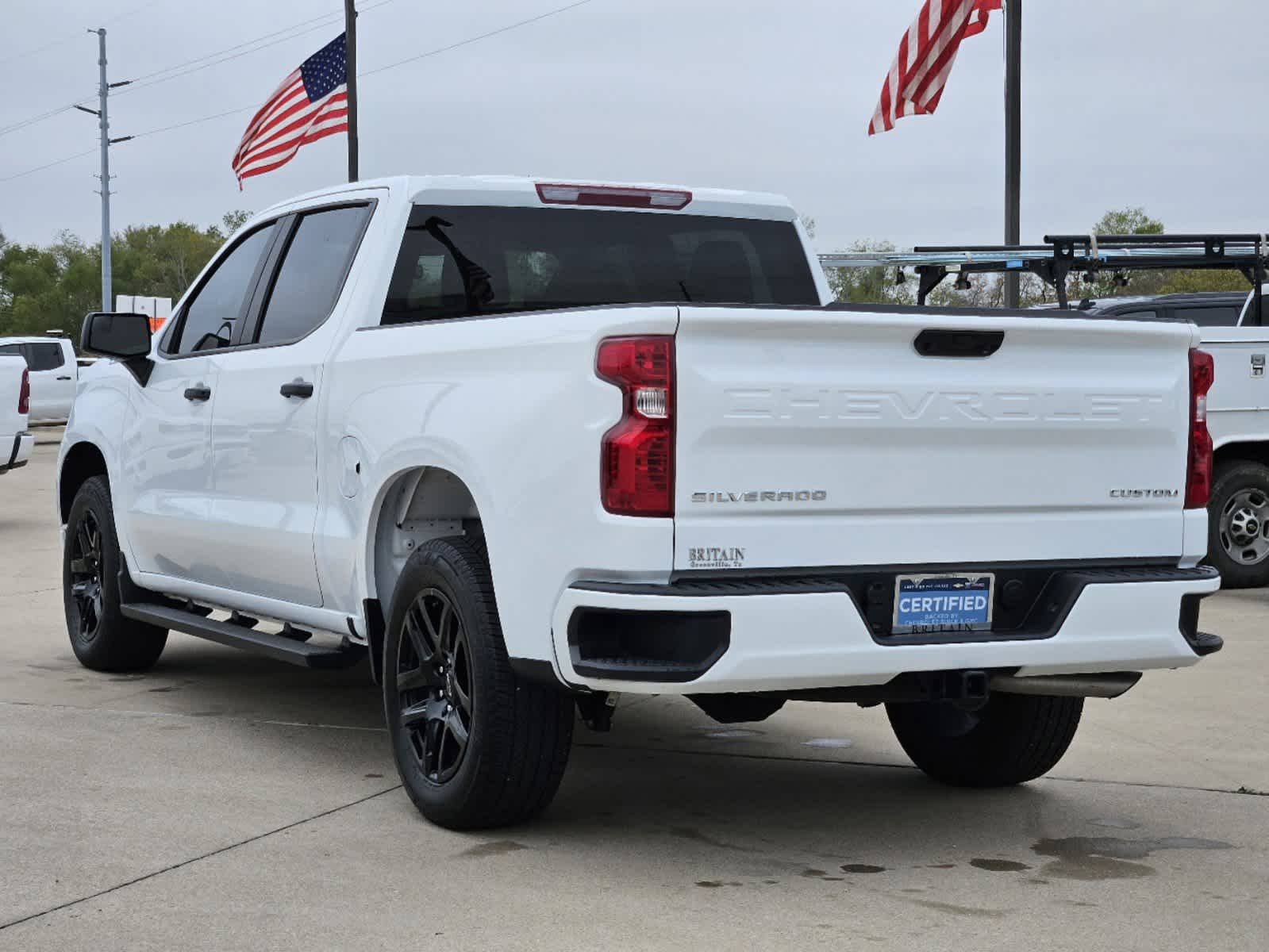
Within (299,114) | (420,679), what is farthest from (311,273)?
(299,114)

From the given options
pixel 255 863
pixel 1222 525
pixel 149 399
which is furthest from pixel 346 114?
pixel 255 863

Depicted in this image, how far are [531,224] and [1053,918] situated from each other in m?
3.22

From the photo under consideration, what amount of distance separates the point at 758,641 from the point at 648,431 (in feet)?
1.99

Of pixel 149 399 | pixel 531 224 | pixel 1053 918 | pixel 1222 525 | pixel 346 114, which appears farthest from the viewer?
pixel 346 114

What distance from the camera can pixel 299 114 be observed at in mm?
23828

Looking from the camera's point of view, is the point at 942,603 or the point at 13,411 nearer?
the point at 942,603

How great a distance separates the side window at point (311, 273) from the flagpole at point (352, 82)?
19456 mm

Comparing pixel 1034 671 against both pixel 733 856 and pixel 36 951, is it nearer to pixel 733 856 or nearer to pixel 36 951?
pixel 733 856

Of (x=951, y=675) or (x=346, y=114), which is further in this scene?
(x=346, y=114)

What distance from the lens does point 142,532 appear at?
7.82 metres

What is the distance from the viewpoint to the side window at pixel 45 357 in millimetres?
32000

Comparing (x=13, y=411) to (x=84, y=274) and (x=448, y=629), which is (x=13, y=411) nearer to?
(x=448, y=629)

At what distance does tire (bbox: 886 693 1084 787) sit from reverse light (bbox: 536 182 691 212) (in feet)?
6.67

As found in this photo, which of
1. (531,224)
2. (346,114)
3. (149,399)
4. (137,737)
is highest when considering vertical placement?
(346,114)
